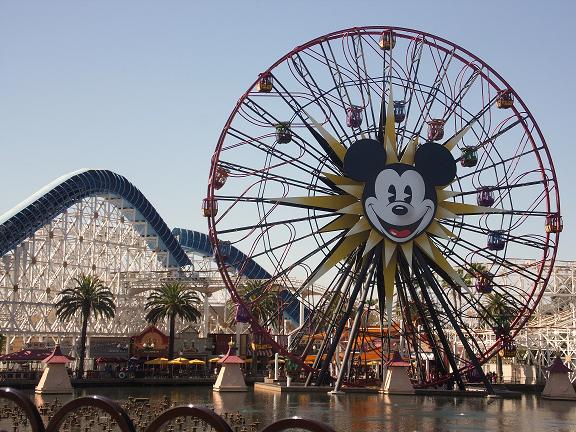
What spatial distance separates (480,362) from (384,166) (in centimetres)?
1311

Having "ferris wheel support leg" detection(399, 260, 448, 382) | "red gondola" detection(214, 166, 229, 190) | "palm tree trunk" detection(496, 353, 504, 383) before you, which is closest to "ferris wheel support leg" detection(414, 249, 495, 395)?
"ferris wheel support leg" detection(399, 260, 448, 382)

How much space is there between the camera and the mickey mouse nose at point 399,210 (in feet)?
173

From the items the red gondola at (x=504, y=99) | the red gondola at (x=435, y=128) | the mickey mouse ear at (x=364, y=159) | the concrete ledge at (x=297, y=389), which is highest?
the red gondola at (x=504, y=99)

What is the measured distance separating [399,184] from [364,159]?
9.16ft

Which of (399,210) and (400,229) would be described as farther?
(399,210)

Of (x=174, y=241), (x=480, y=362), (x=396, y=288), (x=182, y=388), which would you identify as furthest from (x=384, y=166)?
(x=174, y=241)

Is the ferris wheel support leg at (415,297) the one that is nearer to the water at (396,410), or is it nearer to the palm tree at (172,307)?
the water at (396,410)

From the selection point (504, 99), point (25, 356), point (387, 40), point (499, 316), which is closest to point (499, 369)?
point (499, 316)

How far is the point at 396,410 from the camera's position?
42.9 metres

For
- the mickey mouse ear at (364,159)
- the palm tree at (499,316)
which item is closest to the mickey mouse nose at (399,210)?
the mickey mouse ear at (364,159)

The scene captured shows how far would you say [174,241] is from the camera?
97875mm

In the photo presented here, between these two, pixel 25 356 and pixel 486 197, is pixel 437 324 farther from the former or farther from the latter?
pixel 25 356

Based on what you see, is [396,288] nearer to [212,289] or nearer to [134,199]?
[212,289]

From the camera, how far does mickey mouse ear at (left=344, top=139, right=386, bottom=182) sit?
51938 mm
